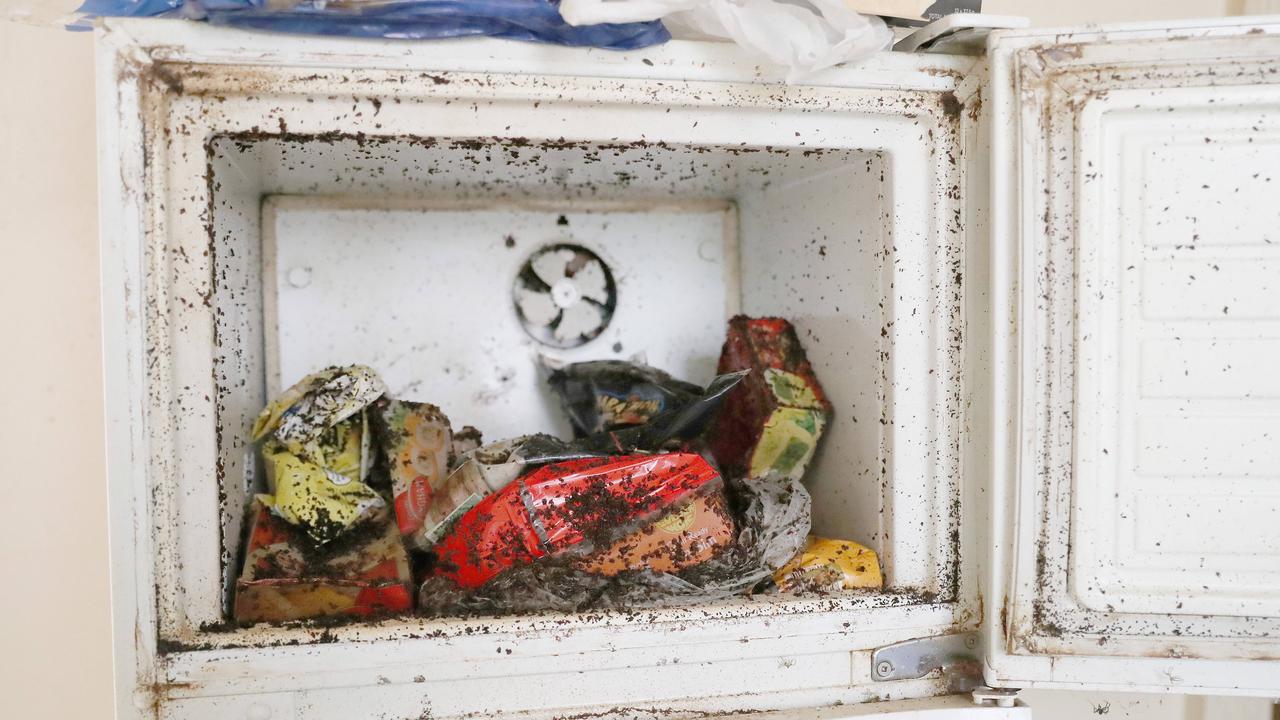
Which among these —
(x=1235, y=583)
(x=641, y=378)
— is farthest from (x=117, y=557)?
(x=1235, y=583)

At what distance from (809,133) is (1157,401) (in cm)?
52

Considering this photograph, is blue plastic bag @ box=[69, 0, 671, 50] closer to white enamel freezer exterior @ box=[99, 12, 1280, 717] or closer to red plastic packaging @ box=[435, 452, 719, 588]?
white enamel freezer exterior @ box=[99, 12, 1280, 717]

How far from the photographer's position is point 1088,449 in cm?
85

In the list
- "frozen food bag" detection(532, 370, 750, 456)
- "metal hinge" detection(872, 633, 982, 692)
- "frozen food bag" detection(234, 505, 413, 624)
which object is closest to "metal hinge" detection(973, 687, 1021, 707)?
"metal hinge" detection(872, 633, 982, 692)

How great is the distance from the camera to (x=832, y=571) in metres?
0.94

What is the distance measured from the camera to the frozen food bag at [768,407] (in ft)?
3.61

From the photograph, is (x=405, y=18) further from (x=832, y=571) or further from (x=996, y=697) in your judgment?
(x=996, y=697)

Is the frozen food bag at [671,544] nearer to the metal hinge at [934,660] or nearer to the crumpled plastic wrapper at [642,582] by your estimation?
the crumpled plastic wrapper at [642,582]

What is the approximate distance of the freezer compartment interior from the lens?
3.07 ft

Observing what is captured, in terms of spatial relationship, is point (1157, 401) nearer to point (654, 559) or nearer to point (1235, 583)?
point (1235, 583)

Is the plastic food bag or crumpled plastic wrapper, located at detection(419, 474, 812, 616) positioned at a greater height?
the plastic food bag

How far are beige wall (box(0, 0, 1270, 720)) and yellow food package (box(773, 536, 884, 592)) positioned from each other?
1160 millimetres

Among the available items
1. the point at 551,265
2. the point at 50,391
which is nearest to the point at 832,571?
the point at 551,265

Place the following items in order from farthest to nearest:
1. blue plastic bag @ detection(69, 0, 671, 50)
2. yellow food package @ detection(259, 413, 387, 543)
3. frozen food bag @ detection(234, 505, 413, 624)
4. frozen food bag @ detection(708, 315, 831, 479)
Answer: frozen food bag @ detection(708, 315, 831, 479) < yellow food package @ detection(259, 413, 387, 543) < frozen food bag @ detection(234, 505, 413, 624) < blue plastic bag @ detection(69, 0, 671, 50)
